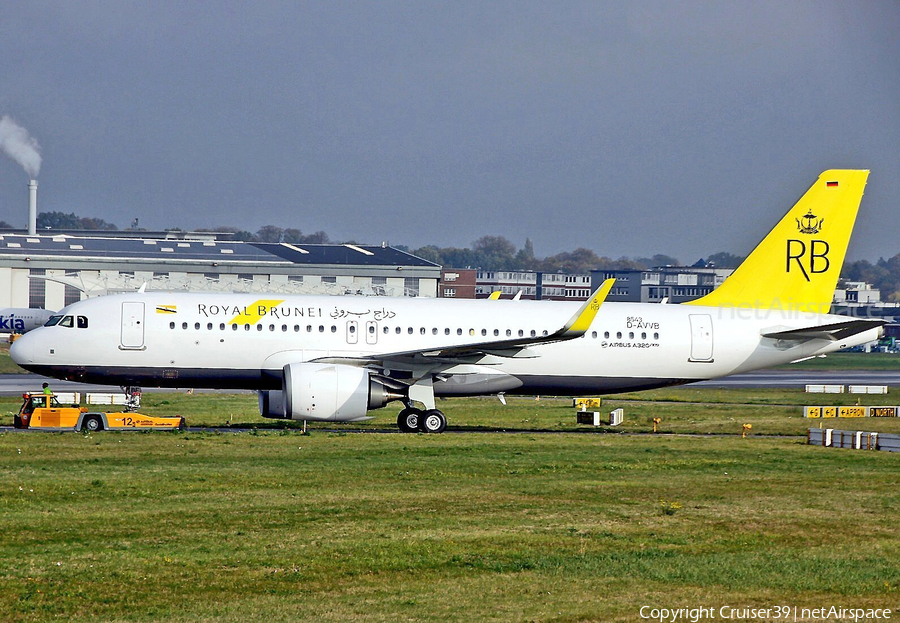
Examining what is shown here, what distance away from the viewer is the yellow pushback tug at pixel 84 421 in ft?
105

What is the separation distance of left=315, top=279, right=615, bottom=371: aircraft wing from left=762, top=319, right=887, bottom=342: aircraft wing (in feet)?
26.8

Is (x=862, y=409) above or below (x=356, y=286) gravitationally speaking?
below

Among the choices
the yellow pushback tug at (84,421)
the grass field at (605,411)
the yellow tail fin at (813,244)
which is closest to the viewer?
the yellow pushback tug at (84,421)

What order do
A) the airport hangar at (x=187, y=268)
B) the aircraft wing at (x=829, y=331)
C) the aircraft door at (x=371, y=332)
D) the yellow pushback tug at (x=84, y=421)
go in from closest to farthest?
the yellow pushback tug at (x=84, y=421) < the aircraft door at (x=371, y=332) < the aircraft wing at (x=829, y=331) < the airport hangar at (x=187, y=268)

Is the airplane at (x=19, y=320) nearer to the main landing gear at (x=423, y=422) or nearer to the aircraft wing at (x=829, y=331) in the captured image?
the main landing gear at (x=423, y=422)

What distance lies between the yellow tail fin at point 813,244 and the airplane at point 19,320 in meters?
55.9

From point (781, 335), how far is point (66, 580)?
94.5 feet

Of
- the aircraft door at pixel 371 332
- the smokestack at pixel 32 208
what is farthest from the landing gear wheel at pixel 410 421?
the smokestack at pixel 32 208

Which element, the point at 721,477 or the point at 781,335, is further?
the point at 781,335

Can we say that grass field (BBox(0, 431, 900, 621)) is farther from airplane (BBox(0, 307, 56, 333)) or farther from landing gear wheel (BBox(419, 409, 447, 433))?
airplane (BBox(0, 307, 56, 333))

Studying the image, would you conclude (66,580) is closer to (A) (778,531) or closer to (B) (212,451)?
(A) (778,531)

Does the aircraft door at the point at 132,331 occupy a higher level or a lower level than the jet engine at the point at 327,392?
higher

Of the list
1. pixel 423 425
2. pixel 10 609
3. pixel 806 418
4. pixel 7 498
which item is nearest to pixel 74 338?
pixel 423 425

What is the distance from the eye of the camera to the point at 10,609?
1194 centimetres
